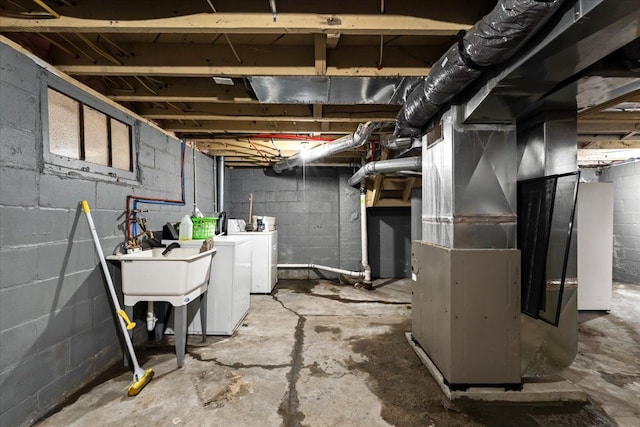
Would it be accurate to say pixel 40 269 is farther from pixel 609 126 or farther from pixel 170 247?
pixel 609 126

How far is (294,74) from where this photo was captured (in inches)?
67.1

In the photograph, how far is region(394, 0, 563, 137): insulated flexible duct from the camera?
3.05 feet

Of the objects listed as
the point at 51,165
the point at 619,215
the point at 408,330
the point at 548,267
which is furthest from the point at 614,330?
the point at 51,165

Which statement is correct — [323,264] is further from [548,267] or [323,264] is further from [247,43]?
[247,43]

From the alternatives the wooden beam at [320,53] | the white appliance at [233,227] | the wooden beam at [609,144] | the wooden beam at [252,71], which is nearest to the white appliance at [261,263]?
the white appliance at [233,227]

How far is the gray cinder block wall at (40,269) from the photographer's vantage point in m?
1.36

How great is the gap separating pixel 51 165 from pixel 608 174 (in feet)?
23.9

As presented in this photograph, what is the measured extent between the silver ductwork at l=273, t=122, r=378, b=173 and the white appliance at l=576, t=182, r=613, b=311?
2544mm

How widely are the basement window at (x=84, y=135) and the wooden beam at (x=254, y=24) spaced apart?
44cm

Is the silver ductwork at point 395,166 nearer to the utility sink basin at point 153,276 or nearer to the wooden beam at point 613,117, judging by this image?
the wooden beam at point 613,117

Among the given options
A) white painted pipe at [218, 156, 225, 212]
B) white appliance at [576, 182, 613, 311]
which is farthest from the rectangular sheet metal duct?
white appliance at [576, 182, 613, 311]

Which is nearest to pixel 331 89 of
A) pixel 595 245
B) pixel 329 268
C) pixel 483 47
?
pixel 483 47

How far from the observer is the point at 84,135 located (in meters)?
1.87

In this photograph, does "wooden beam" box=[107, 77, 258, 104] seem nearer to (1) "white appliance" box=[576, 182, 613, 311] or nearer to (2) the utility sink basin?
(2) the utility sink basin
